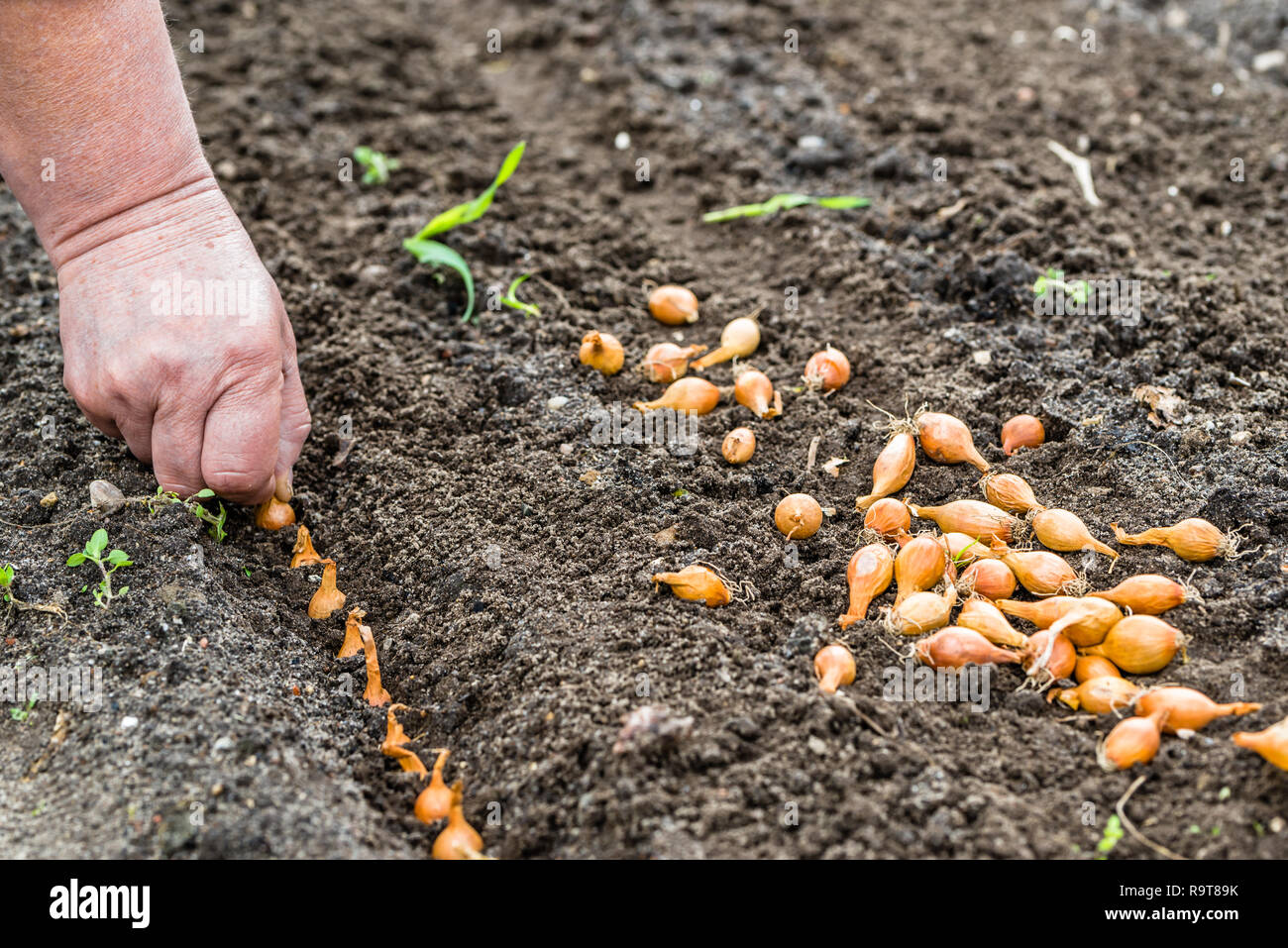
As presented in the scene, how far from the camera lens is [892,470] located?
8.26 ft

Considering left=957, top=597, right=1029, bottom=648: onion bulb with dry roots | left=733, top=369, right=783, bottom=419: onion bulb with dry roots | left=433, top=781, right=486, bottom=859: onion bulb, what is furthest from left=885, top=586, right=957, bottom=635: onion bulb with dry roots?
left=433, top=781, right=486, bottom=859: onion bulb

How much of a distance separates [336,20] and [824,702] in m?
3.99

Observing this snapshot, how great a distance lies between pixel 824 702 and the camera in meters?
1.96

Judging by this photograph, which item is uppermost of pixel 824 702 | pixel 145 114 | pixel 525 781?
pixel 145 114

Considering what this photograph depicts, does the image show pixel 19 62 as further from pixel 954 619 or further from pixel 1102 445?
pixel 1102 445

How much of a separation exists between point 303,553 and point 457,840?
92 cm

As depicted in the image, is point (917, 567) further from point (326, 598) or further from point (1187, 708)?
point (326, 598)

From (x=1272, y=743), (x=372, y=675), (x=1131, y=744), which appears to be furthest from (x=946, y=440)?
(x=372, y=675)

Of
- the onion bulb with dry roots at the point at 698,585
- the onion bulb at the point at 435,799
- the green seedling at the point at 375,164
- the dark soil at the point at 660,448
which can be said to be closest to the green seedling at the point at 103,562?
the dark soil at the point at 660,448

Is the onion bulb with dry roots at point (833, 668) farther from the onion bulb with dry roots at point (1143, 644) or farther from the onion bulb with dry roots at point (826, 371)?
the onion bulb with dry roots at point (826, 371)

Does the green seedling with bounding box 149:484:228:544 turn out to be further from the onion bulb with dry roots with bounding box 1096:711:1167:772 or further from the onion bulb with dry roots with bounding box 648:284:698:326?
the onion bulb with dry roots with bounding box 1096:711:1167:772

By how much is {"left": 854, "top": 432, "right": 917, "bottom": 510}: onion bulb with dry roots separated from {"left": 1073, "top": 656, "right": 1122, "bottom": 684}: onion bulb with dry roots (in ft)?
1.98
